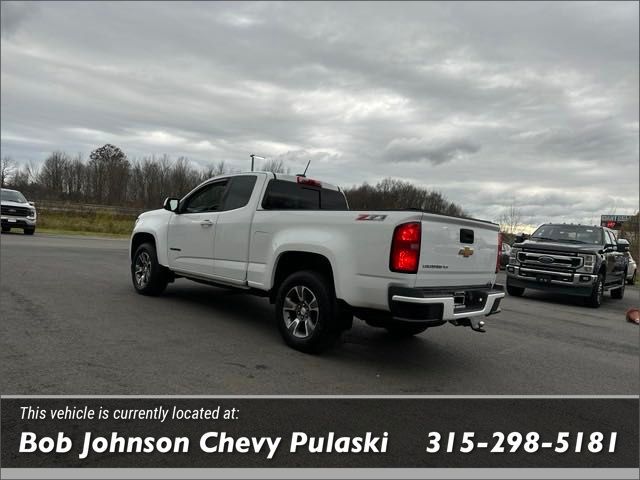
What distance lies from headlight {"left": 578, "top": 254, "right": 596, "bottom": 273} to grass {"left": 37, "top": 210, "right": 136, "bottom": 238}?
24.2 metres

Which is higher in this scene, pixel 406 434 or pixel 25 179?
pixel 25 179

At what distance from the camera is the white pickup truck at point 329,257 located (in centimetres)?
474

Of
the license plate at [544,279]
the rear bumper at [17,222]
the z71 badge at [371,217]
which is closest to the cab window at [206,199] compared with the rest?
the z71 badge at [371,217]

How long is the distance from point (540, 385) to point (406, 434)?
2135 millimetres

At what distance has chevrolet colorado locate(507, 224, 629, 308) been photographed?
11.5 meters

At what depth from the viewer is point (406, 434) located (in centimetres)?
A: 365

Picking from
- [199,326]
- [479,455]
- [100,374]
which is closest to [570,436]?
[479,455]

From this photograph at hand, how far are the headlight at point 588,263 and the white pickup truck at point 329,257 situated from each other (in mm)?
6690

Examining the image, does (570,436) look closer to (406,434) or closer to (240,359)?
(406,434)

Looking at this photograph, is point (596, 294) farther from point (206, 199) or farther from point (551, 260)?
point (206, 199)

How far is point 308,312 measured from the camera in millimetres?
5504

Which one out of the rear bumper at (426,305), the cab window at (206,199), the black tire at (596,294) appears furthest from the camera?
the black tire at (596,294)

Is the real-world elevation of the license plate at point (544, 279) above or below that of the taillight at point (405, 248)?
below

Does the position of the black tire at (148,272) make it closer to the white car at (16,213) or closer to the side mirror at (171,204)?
the side mirror at (171,204)
